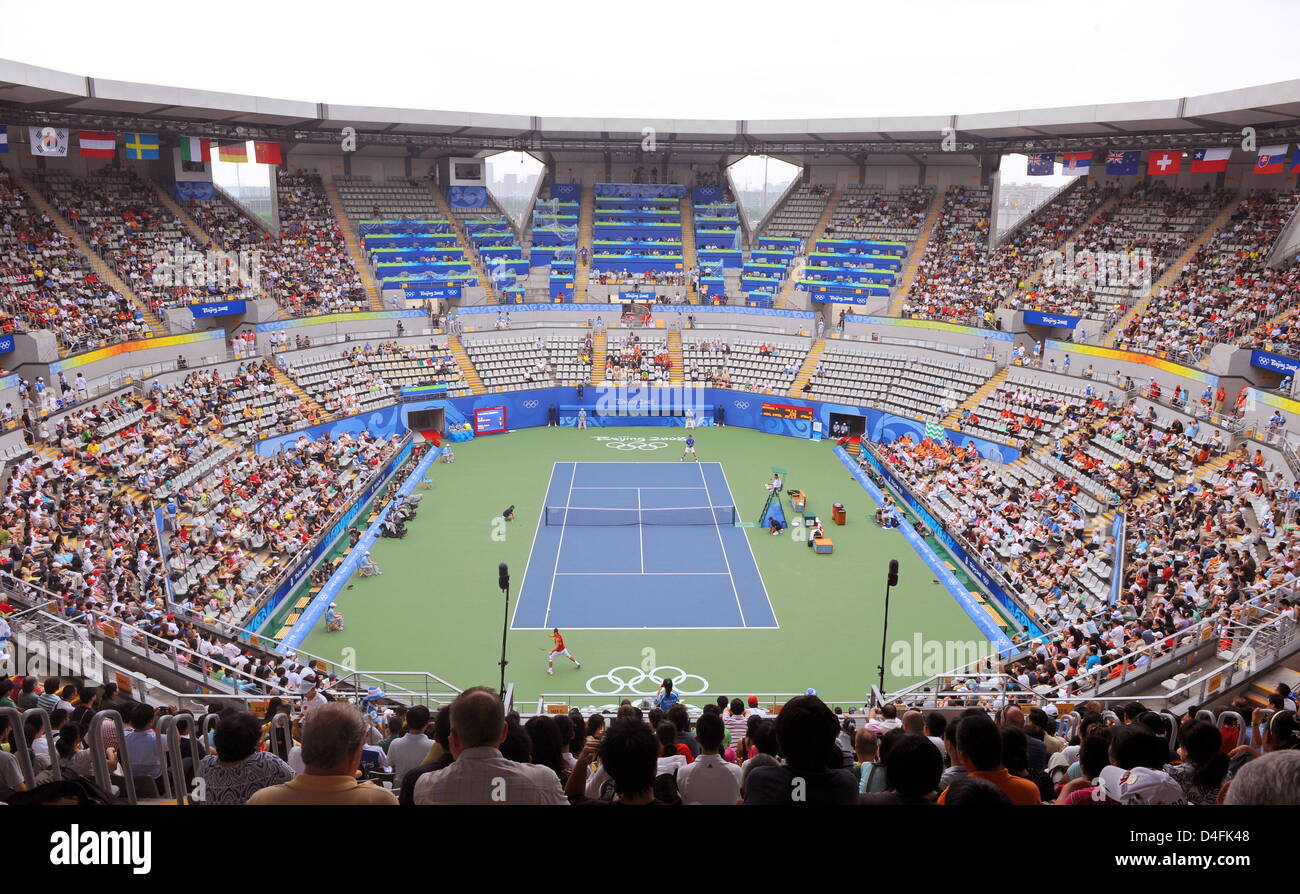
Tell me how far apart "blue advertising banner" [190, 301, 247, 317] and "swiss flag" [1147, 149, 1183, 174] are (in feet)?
135

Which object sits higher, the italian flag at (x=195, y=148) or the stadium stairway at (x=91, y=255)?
the italian flag at (x=195, y=148)

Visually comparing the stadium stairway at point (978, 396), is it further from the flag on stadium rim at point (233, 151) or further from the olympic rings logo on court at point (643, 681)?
the flag on stadium rim at point (233, 151)

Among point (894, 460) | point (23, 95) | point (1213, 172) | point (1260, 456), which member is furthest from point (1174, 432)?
point (23, 95)

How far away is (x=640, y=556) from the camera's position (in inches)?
1208

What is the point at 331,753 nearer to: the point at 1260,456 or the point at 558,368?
the point at 1260,456

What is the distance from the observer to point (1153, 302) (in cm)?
4081

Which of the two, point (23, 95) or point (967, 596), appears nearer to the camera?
point (967, 596)

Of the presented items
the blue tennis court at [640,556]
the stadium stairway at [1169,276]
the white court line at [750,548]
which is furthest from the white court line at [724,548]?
the stadium stairway at [1169,276]

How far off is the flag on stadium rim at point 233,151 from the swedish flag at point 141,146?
367cm

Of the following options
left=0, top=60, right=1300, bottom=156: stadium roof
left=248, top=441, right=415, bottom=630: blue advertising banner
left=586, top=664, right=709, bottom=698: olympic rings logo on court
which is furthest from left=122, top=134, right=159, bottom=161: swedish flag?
left=586, top=664, right=709, bottom=698: olympic rings logo on court

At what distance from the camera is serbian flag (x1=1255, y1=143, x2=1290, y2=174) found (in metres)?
38.8

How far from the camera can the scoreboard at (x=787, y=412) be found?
46469 millimetres

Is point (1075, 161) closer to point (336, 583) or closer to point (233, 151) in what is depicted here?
point (336, 583)
